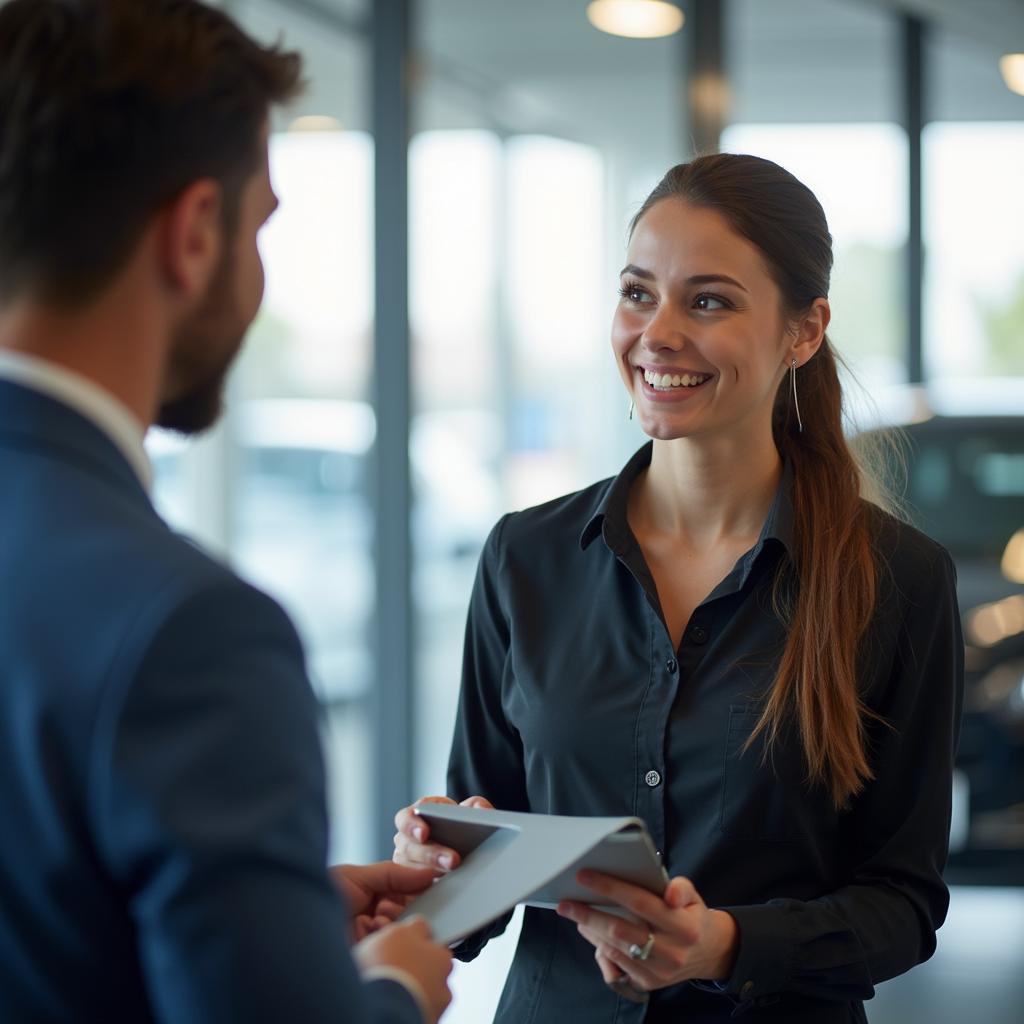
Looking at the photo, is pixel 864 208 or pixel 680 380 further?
pixel 864 208

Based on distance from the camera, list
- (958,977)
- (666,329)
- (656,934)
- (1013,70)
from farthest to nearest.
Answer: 1. (1013,70)
2. (958,977)
3. (666,329)
4. (656,934)

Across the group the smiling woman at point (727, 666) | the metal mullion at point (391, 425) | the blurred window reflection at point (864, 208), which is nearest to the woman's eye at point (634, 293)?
the smiling woman at point (727, 666)

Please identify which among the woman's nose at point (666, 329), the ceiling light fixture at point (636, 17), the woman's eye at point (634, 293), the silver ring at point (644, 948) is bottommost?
the silver ring at point (644, 948)

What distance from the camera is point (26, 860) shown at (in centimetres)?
79

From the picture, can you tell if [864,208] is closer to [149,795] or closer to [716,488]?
[716,488]

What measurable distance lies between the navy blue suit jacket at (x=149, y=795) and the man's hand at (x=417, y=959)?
0.17m

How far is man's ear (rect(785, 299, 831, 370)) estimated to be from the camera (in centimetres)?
189

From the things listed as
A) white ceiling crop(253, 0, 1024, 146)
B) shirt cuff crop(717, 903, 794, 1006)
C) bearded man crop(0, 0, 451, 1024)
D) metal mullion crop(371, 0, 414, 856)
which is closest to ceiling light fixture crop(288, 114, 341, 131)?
white ceiling crop(253, 0, 1024, 146)

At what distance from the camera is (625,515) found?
185 cm

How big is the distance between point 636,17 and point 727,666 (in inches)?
125

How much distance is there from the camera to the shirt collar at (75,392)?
2.85 ft

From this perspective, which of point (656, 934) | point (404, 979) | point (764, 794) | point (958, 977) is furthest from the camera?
point (958, 977)

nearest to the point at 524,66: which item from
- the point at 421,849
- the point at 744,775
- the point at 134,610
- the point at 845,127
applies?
the point at 845,127

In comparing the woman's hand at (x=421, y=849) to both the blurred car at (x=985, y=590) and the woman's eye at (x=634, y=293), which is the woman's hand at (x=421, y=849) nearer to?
the woman's eye at (x=634, y=293)
